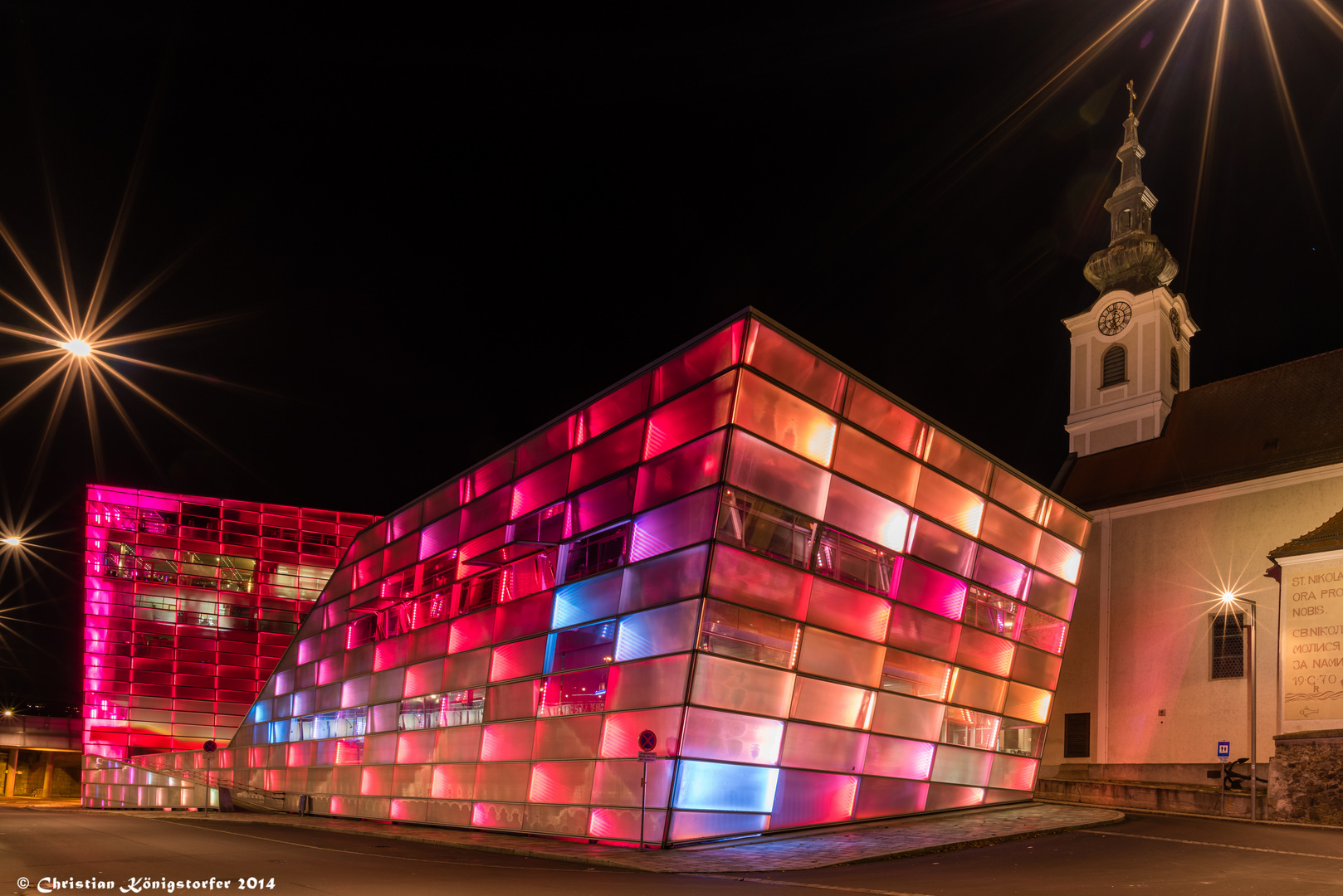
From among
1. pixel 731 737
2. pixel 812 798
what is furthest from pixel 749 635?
pixel 812 798

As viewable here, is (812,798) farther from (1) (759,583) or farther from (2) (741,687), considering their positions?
(1) (759,583)

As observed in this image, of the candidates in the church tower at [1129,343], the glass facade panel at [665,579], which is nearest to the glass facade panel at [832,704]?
the glass facade panel at [665,579]

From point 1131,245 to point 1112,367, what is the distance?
7667mm

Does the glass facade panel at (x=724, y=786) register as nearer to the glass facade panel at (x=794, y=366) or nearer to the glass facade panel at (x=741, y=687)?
the glass facade panel at (x=741, y=687)

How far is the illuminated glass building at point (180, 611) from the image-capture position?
187 ft

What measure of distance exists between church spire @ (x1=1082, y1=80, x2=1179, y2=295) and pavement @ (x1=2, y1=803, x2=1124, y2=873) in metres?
34.8

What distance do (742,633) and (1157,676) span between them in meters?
26.3

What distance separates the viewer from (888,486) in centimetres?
2355

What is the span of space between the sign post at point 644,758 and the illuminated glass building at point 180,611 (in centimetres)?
4622

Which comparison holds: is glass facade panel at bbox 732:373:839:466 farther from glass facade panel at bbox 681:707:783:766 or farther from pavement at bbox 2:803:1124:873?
pavement at bbox 2:803:1124:873

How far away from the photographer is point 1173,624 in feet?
129

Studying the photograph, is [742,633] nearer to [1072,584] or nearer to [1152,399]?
[1072,584]

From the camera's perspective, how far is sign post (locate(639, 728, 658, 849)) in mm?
18672

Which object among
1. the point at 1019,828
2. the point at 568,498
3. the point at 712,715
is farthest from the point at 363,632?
the point at 1019,828
